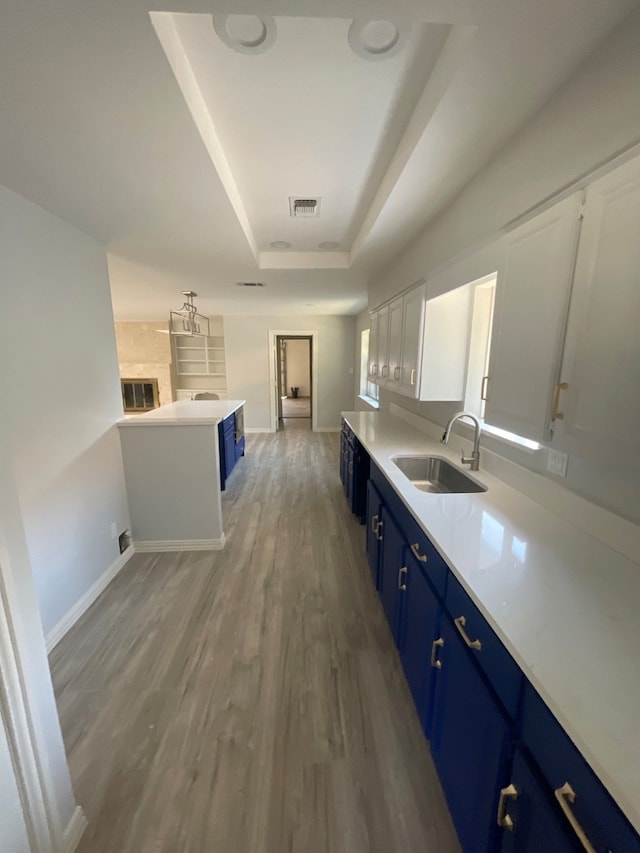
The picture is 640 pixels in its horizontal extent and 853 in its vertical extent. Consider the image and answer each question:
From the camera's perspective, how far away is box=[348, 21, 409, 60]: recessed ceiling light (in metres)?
1.09

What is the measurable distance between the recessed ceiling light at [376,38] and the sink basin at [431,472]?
1855 mm

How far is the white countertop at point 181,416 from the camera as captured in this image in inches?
110

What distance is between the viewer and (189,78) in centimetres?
125

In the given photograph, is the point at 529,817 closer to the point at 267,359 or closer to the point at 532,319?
the point at 532,319

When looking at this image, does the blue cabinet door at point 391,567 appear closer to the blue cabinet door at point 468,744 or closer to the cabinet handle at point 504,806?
the blue cabinet door at point 468,744

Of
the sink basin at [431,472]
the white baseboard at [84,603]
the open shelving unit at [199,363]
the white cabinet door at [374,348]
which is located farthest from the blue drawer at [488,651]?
the open shelving unit at [199,363]

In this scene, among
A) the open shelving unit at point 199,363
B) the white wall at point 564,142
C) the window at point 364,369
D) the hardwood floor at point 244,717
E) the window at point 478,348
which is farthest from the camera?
the open shelving unit at point 199,363

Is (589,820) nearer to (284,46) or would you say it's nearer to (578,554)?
(578,554)

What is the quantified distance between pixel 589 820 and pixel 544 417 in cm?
96

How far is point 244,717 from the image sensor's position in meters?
1.55

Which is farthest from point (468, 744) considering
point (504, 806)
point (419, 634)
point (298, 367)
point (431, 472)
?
point (298, 367)

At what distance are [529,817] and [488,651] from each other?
299 mm

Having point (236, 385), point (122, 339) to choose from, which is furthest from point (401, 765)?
point (122, 339)

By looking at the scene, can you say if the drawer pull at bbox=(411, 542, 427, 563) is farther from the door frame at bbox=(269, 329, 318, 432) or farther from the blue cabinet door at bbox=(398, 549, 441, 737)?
the door frame at bbox=(269, 329, 318, 432)
